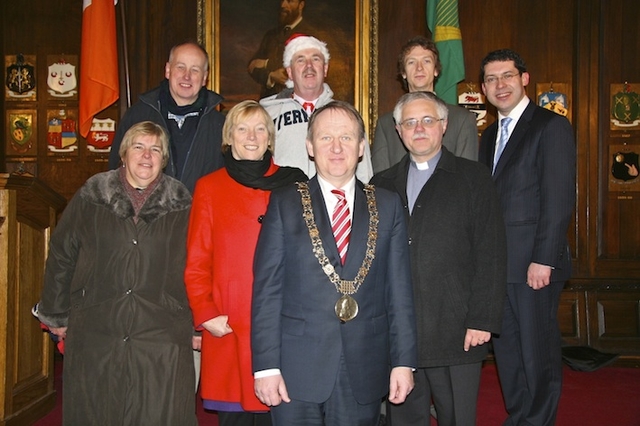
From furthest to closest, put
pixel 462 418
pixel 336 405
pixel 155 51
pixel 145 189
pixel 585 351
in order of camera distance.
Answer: pixel 155 51, pixel 585 351, pixel 145 189, pixel 462 418, pixel 336 405

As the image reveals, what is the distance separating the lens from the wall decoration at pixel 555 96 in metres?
5.86

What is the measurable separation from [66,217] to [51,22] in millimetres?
3840

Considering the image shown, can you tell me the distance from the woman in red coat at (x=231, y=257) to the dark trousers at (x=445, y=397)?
2.07ft

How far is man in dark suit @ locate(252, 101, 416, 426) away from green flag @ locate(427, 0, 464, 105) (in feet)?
10.9

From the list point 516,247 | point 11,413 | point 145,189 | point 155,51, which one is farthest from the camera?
point 155,51

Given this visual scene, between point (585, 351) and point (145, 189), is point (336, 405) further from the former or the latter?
point (585, 351)

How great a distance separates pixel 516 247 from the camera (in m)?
3.21

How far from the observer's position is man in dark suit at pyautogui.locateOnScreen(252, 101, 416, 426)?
216cm

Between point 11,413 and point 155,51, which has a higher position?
point 155,51

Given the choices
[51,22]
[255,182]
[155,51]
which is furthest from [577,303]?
[51,22]

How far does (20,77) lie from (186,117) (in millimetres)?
3190

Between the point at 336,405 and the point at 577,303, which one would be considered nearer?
the point at 336,405

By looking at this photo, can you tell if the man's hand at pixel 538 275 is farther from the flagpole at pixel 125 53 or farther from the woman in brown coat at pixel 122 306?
the flagpole at pixel 125 53

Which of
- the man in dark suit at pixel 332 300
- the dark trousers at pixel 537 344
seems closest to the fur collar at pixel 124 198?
the man in dark suit at pixel 332 300
